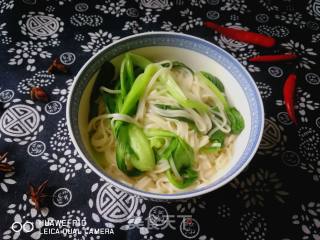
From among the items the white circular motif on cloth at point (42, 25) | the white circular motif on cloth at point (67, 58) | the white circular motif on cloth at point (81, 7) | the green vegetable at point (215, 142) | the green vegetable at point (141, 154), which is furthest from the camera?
the white circular motif on cloth at point (81, 7)

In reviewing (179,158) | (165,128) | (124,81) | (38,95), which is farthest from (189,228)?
(38,95)

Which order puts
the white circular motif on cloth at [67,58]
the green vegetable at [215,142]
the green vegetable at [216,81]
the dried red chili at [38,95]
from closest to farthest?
the green vegetable at [215,142]
the green vegetable at [216,81]
the dried red chili at [38,95]
the white circular motif on cloth at [67,58]

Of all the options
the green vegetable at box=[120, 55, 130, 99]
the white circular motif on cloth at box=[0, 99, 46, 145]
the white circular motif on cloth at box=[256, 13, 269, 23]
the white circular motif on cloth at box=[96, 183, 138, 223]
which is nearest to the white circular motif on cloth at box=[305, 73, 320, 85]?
the white circular motif on cloth at box=[256, 13, 269, 23]

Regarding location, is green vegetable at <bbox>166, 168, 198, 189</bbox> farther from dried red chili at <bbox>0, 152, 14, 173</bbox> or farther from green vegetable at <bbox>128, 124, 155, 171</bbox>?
dried red chili at <bbox>0, 152, 14, 173</bbox>

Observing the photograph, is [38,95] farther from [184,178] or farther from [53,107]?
[184,178]

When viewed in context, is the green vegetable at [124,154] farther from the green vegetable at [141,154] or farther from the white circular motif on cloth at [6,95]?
the white circular motif on cloth at [6,95]

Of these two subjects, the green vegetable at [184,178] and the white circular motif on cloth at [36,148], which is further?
the white circular motif on cloth at [36,148]

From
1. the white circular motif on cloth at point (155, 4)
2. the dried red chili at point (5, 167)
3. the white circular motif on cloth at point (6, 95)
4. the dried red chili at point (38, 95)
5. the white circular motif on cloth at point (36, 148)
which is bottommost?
the dried red chili at point (5, 167)

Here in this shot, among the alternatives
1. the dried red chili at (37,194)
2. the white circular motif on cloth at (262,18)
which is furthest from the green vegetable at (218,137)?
the white circular motif on cloth at (262,18)

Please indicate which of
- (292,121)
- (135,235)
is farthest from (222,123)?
(135,235)
